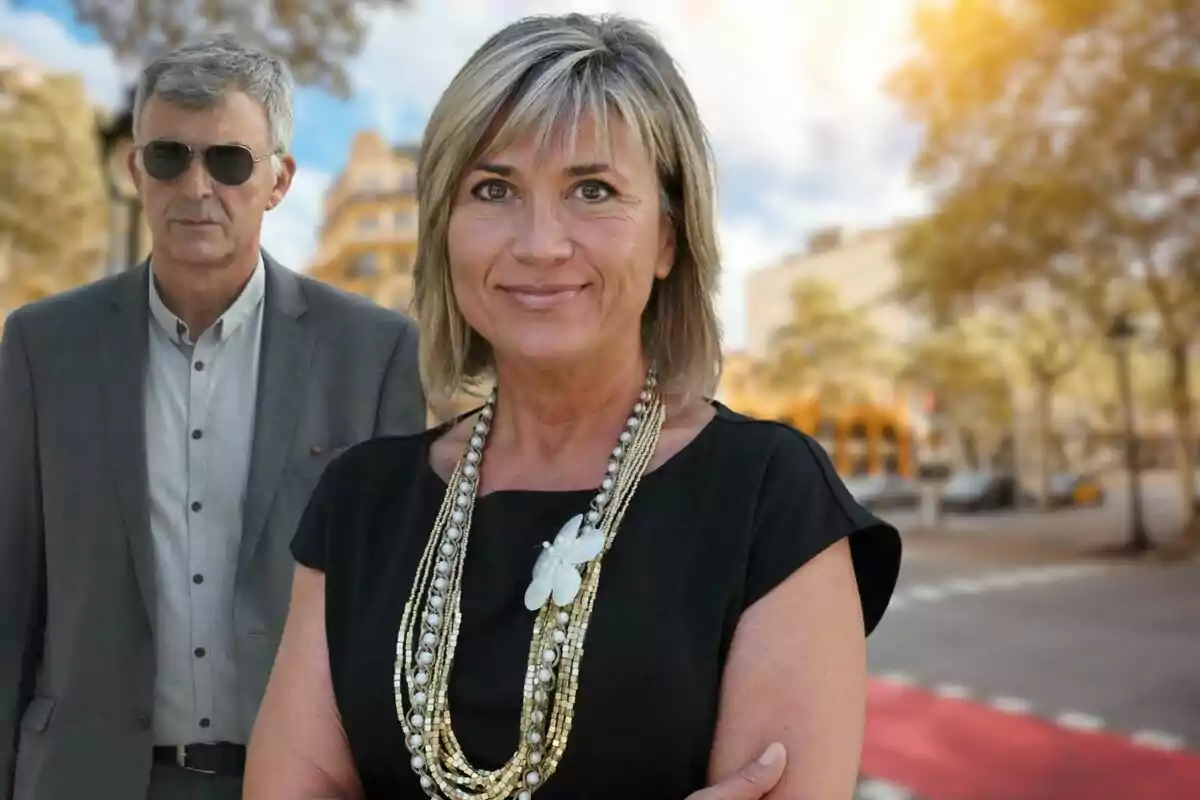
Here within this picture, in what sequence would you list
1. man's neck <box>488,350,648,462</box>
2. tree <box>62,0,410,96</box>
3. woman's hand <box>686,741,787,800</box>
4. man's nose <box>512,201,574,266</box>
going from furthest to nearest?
tree <box>62,0,410,96</box>, man's neck <box>488,350,648,462</box>, man's nose <box>512,201,574,266</box>, woman's hand <box>686,741,787,800</box>

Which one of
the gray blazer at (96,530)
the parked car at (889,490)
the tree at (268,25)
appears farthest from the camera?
the tree at (268,25)

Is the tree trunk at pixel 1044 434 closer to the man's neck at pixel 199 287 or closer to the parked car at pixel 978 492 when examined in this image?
the parked car at pixel 978 492

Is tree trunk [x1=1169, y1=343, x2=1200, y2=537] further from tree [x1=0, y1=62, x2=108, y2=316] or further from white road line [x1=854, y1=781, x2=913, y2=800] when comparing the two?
tree [x1=0, y1=62, x2=108, y2=316]

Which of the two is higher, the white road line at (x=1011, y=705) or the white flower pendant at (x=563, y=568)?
the white flower pendant at (x=563, y=568)

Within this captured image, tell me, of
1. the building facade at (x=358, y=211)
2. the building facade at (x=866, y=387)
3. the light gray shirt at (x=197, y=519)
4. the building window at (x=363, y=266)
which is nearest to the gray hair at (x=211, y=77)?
the light gray shirt at (x=197, y=519)

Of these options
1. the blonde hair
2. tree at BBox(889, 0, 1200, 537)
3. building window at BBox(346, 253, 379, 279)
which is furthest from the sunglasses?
tree at BBox(889, 0, 1200, 537)

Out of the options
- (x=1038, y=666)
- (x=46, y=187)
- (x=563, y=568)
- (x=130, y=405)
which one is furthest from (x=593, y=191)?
(x=46, y=187)

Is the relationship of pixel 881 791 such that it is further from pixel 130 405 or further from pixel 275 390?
pixel 130 405

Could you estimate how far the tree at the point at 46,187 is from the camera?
3879 millimetres

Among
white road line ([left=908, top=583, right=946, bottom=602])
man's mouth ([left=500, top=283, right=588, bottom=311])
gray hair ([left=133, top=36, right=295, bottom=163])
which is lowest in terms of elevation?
white road line ([left=908, top=583, right=946, bottom=602])

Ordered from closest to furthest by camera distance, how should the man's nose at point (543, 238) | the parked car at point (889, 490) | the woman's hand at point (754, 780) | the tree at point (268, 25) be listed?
the woman's hand at point (754, 780), the man's nose at point (543, 238), the parked car at point (889, 490), the tree at point (268, 25)

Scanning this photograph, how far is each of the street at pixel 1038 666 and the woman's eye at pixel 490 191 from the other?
9.34 feet

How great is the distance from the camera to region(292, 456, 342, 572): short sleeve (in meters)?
1.03

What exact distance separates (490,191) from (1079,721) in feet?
9.71
